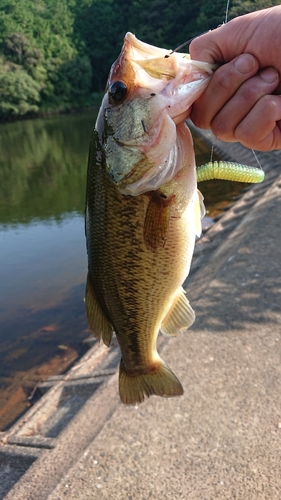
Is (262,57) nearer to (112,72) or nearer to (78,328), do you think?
(112,72)

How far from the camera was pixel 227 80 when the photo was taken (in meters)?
1.68

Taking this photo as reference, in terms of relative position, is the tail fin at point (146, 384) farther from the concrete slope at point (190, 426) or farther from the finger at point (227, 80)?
the finger at point (227, 80)

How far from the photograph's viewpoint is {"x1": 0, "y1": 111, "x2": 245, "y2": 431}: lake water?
706 centimetres

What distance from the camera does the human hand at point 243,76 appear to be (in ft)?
5.57

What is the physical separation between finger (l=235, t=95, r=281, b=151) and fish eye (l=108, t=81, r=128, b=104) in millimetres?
541

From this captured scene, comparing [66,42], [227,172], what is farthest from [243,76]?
[66,42]

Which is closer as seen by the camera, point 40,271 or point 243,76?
point 243,76

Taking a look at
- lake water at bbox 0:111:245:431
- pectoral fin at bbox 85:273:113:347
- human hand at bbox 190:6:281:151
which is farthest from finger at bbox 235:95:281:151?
lake water at bbox 0:111:245:431

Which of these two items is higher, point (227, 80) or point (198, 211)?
point (227, 80)

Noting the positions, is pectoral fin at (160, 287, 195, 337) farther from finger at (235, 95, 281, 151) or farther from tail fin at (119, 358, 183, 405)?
finger at (235, 95, 281, 151)

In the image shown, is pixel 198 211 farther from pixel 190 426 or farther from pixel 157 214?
pixel 190 426

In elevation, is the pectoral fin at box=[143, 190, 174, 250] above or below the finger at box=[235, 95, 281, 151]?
below

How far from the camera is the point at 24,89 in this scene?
53.4 metres

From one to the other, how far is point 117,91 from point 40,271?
9477 millimetres
